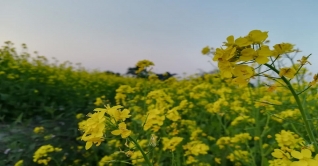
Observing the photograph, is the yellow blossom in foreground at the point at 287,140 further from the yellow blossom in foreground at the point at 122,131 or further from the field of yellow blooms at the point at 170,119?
the yellow blossom in foreground at the point at 122,131

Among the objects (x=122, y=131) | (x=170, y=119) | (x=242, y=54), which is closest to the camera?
(x=242, y=54)

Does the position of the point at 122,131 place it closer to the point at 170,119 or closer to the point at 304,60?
the point at 304,60

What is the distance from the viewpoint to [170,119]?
1967 millimetres

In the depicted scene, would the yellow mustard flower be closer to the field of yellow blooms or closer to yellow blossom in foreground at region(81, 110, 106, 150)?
the field of yellow blooms

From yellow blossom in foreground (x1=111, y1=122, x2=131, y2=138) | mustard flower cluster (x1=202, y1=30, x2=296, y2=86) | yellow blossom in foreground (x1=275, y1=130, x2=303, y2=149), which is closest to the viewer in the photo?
mustard flower cluster (x1=202, y1=30, x2=296, y2=86)

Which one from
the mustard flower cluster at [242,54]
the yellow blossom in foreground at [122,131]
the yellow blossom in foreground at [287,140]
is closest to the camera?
the mustard flower cluster at [242,54]

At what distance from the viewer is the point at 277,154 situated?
2.98 ft

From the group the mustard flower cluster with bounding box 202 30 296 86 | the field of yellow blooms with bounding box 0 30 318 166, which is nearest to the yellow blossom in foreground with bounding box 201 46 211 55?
the field of yellow blooms with bounding box 0 30 318 166

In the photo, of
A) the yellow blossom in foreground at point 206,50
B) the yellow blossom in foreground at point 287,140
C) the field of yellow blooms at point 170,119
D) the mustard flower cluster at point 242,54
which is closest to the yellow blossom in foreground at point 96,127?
the field of yellow blooms at point 170,119

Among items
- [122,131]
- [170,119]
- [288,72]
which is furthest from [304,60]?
[170,119]

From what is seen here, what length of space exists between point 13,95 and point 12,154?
127cm

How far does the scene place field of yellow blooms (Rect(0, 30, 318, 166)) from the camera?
85 centimetres

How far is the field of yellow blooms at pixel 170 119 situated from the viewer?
2.78ft

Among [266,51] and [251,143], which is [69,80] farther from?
[266,51]
